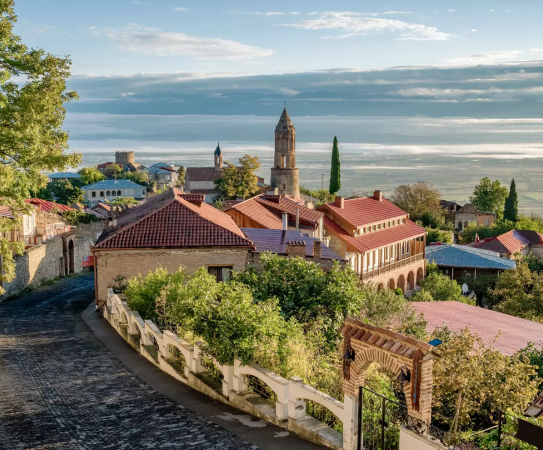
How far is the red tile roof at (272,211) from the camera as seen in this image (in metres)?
40.3

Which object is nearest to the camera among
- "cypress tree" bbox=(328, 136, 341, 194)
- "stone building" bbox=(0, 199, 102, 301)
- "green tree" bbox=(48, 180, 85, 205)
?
"stone building" bbox=(0, 199, 102, 301)

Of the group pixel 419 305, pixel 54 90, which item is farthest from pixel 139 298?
pixel 419 305

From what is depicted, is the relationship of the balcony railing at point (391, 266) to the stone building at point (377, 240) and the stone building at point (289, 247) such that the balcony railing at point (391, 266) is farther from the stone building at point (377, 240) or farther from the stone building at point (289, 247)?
the stone building at point (289, 247)

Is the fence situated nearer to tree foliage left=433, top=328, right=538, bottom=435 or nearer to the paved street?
the paved street

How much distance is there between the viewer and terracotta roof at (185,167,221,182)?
13162 cm

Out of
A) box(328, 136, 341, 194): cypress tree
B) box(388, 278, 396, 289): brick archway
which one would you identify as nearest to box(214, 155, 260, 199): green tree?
box(328, 136, 341, 194): cypress tree

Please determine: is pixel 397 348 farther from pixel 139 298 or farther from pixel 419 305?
pixel 419 305

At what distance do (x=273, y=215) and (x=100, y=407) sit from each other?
29812mm

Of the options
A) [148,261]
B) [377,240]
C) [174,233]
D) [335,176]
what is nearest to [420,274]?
[377,240]

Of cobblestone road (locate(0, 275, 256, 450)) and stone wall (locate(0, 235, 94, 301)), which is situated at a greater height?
cobblestone road (locate(0, 275, 256, 450))

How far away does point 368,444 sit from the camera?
34.7 feet

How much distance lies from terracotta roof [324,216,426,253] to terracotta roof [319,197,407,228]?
1042mm

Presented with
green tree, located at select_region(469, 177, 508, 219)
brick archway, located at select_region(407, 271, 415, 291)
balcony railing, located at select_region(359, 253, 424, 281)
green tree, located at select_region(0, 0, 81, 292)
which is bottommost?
brick archway, located at select_region(407, 271, 415, 291)

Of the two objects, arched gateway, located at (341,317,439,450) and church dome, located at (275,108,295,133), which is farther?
church dome, located at (275,108,295,133)
